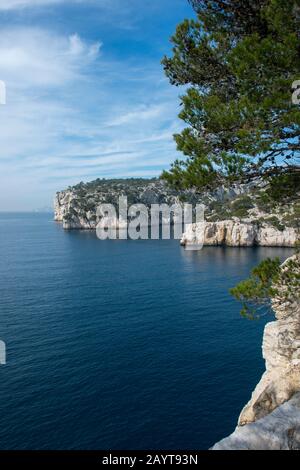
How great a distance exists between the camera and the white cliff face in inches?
3969

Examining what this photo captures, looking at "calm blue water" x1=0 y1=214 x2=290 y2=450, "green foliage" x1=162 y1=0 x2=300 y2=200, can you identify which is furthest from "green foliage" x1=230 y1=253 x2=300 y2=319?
"calm blue water" x1=0 y1=214 x2=290 y2=450

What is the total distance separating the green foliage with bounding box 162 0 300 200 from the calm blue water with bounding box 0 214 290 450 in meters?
19.5

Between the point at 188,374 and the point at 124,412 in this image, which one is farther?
the point at 188,374

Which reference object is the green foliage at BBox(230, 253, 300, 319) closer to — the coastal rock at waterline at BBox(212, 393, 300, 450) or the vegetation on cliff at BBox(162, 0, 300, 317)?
the vegetation on cliff at BBox(162, 0, 300, 317)

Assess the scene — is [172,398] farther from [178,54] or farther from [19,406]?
[178,54]

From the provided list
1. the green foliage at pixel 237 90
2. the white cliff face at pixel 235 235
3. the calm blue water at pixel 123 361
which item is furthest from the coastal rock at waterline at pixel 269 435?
the white cliff face at pixel 235 235

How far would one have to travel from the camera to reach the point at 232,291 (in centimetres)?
1290

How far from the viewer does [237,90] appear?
40.4ft

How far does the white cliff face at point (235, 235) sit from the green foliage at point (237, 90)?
9292 cm

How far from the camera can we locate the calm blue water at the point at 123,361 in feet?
79.6

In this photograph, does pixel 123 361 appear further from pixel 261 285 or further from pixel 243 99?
pixel 243 99

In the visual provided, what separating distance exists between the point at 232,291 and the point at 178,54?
912 cm

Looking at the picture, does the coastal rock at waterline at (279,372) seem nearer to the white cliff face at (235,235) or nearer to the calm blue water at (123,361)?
the calm blue water at (123,361)
